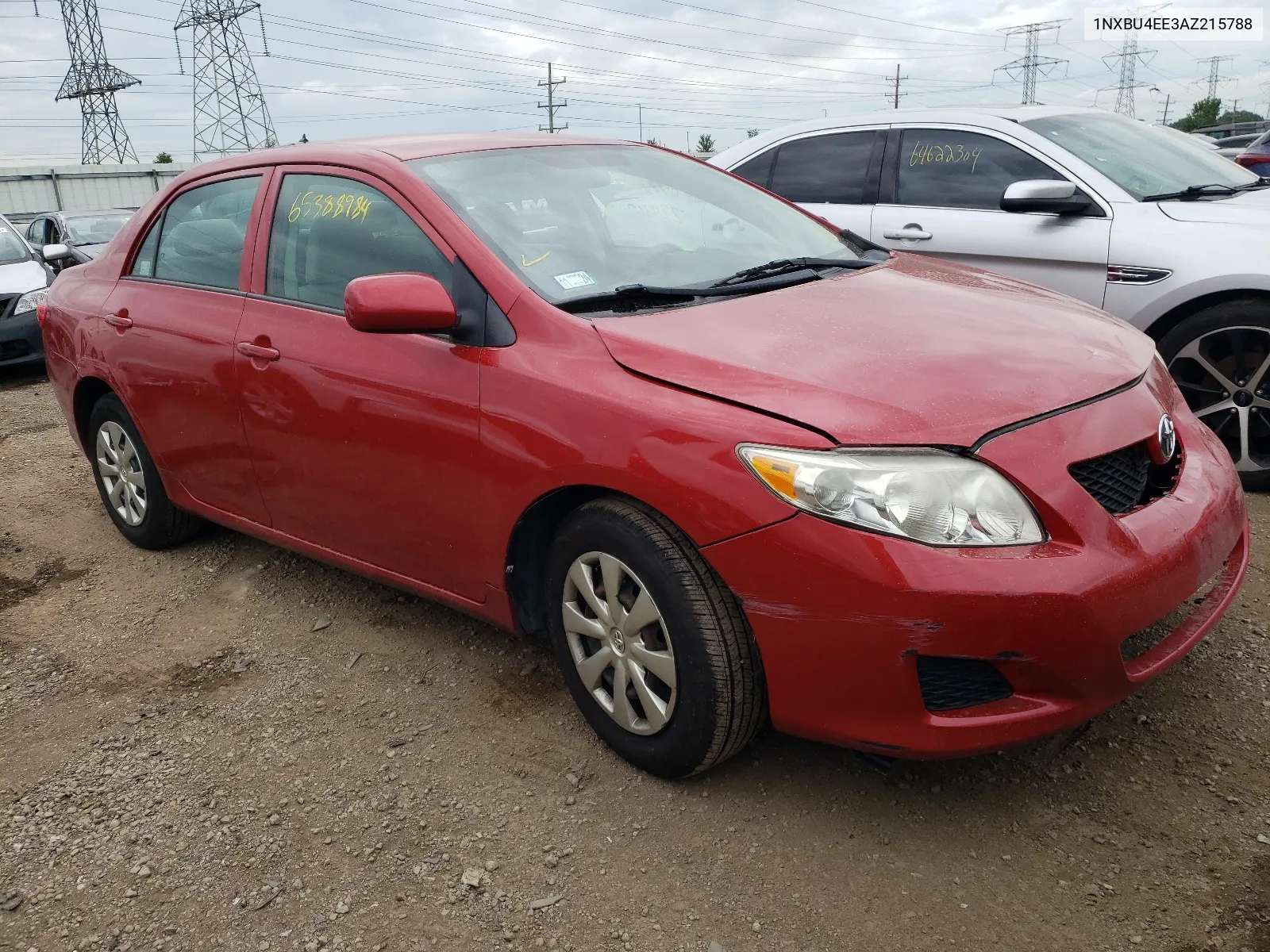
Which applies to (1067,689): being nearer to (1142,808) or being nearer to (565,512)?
(1142,808)

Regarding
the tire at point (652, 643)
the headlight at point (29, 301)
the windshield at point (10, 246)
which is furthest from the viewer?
the windshield at point (10, 246)

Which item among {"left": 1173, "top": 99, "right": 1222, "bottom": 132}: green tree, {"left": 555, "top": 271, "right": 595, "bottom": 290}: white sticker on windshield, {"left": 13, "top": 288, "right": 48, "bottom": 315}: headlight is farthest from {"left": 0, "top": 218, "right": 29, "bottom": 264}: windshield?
{"left": 1173, "top": 99, "right": 1222, "bottom": 132}: green tree

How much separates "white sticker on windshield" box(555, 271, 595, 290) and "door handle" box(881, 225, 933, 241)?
284 centimetres

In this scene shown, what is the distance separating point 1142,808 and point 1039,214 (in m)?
3.14

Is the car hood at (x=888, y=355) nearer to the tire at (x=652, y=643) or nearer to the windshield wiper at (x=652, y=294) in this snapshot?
the windshield wiper at (x=652, y=294)

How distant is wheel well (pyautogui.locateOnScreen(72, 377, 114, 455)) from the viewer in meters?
4.34

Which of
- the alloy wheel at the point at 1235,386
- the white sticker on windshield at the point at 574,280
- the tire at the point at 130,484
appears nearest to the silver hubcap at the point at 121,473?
the tire at the point at 130,484

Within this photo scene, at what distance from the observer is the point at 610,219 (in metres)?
3.06

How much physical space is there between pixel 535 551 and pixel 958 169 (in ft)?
11.2

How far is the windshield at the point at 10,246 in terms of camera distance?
31.8ft

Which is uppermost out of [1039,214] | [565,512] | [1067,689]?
[1039,214]

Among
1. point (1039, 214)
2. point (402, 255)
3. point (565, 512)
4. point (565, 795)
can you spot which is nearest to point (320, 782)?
point (565, 795)

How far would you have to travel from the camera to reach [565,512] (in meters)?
2.69

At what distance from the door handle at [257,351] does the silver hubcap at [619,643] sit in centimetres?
131
